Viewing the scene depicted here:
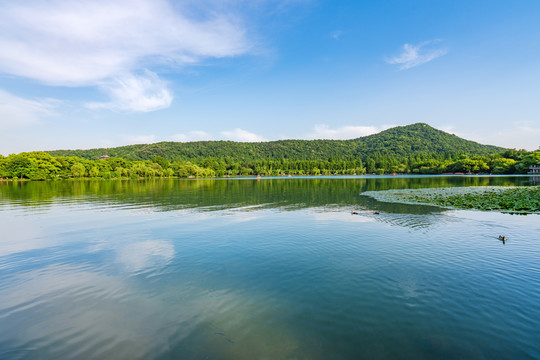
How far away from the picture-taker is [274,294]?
31.8 feet

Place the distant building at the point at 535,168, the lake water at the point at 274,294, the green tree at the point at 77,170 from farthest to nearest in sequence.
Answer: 1. the green tree at the point at 77,170
2. the distant building at the point at 535,168
3. the lake water at the point at 274,294

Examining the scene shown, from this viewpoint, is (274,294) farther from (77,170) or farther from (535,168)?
(535,168)

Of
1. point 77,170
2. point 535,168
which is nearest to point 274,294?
point 77,170

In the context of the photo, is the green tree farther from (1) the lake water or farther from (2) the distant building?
(2) the distant building

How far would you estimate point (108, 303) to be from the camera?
927 centimetres

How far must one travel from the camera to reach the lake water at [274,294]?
6.82 meters

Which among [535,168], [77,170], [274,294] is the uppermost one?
[77,170]

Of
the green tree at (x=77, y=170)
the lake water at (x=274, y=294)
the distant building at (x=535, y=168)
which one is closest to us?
the lake water at (x=274, y=294)

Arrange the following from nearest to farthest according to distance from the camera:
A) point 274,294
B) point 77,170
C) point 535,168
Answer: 1. point 274,294
2. point 535,168
3. point 77,170

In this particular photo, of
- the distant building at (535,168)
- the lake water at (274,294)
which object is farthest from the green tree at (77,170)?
the distant building at (535,168)

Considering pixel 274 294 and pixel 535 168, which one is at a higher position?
pixel 535 168

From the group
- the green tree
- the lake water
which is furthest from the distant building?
the green tree

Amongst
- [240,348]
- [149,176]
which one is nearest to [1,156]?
[149,176]

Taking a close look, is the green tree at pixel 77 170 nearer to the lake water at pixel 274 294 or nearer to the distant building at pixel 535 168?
the lake water at pixel 274 294
